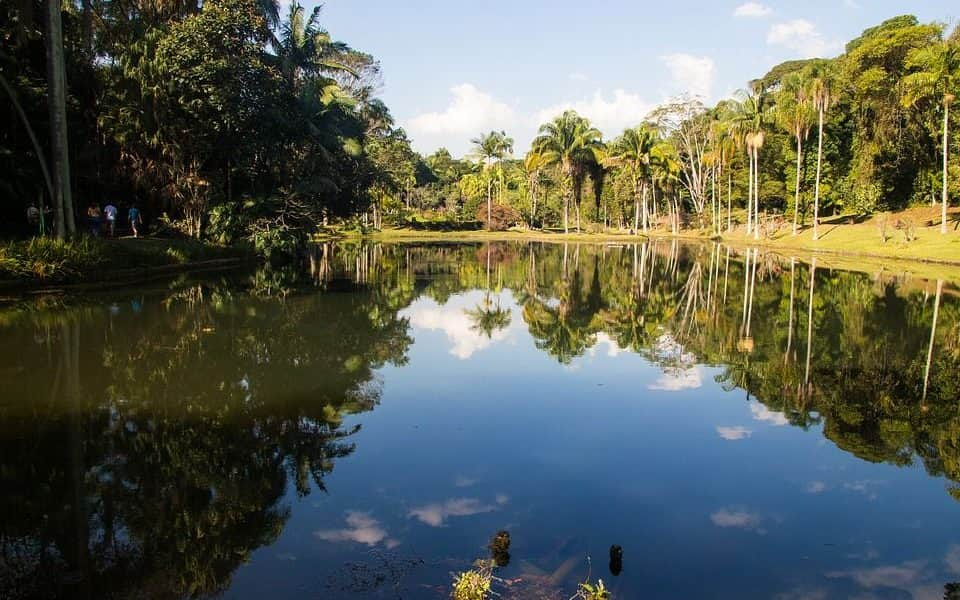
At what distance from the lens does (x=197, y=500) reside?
17.3 ft

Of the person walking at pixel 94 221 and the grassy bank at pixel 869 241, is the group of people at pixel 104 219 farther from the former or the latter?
the grassy bank at pixel 869 241

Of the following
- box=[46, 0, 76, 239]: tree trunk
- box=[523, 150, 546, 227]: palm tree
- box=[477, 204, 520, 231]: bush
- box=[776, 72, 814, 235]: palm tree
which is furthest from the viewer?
box=[477, 204, 520, 231]: bush

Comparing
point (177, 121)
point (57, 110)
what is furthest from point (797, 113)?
point (57, 110)

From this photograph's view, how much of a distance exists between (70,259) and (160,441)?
41.6 ft

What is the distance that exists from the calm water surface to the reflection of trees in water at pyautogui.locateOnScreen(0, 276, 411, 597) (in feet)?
0.10

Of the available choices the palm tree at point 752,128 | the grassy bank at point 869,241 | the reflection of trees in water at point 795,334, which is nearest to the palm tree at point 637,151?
the grassy bank at point 869,241

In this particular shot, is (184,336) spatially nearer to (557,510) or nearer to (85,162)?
(557,510)

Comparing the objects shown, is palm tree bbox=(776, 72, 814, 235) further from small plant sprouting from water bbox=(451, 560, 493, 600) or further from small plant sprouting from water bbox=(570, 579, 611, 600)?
small plant sprouting from water bbox=(451, 560, 493, 600)

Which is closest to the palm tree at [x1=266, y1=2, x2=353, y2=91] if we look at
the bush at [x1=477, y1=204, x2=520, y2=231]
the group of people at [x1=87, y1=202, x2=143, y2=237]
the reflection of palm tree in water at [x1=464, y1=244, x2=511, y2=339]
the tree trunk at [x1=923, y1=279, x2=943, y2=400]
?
the group of people at [x1=87, y1=202, x2=143, y2=237]

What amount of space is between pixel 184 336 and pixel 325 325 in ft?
8.65

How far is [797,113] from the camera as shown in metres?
42.8

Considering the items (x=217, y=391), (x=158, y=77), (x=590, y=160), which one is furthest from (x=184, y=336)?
(x=590, y=160)

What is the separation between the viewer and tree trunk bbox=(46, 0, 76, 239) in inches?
654

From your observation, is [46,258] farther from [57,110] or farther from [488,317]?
[488,317]
